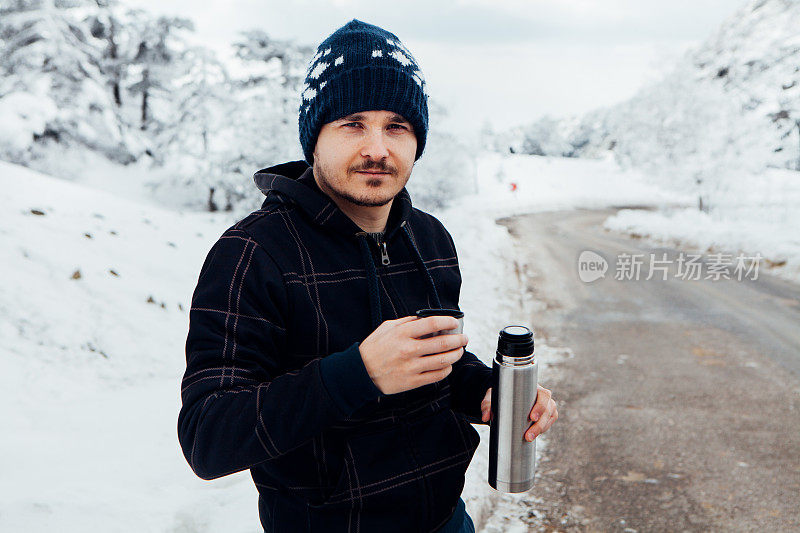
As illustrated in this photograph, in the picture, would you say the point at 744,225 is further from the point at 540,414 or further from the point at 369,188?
the point at 369,188

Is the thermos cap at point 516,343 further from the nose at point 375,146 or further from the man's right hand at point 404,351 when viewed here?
the nose at point 375,146

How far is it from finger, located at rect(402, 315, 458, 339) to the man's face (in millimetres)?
522

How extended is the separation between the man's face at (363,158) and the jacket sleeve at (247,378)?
0.35m

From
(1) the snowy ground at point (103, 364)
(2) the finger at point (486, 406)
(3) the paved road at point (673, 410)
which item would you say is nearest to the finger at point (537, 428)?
(2) the finger at point (486, 406)

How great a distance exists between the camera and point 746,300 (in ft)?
32.5

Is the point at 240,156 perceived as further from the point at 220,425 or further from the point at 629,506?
the point at 220,425

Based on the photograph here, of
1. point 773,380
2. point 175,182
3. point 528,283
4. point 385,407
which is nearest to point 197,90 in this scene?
point 175,182

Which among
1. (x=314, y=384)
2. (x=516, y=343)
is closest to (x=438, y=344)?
(x=314, y=384)

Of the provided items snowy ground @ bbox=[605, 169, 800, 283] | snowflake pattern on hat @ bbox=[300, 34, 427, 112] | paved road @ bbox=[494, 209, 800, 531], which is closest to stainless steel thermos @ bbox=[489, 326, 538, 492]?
snowflake pattern on hat @ bbox=[300, 34, 427, 112]

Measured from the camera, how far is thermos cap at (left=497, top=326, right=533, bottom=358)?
5.15 feet

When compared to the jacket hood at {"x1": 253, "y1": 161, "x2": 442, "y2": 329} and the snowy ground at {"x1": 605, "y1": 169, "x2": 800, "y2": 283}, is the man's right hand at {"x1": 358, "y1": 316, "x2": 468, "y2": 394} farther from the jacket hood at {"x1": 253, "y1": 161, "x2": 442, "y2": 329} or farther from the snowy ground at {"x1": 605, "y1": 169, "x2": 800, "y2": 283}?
the snowy ground at {"x1": 605, "y1": 169, "x2": 800, "y2": 283}

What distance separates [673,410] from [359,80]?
17.1 ft

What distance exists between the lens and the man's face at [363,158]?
63.4 inches

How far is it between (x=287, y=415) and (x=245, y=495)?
100 inches
